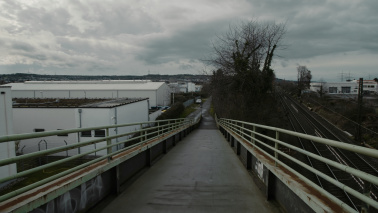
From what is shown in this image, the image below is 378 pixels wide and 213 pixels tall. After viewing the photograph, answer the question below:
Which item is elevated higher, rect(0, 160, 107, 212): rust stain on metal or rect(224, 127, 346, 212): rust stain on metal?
rect(0, 160, 107, 212): rust stain on metal

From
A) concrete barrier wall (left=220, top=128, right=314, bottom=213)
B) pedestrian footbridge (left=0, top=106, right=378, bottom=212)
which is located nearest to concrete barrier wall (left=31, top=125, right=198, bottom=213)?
pedestrian footbridge (left=0, top=106, right=378, bottom=212)

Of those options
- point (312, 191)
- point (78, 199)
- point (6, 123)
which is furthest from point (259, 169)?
point (6, 123)

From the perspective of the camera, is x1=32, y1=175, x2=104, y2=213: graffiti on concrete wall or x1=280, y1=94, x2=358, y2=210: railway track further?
x1=280, y1=94, x2=358, y2=210: railway track

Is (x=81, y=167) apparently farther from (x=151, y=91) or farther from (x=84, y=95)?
(x=84, y=95)

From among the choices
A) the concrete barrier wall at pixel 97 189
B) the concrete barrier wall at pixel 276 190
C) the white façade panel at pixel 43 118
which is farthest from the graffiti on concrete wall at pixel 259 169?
the white façade panel at pixel 43 118

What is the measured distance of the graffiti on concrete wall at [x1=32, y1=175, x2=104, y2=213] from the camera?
9.41ft

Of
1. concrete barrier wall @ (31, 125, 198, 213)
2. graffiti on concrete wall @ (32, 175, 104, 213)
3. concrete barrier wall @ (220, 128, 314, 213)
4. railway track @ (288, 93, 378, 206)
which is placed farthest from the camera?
railway track @ (288, 93, 378, 206)

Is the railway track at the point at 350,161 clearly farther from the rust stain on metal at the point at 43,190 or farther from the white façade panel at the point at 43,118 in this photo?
the white façade panel at the point at 43,118

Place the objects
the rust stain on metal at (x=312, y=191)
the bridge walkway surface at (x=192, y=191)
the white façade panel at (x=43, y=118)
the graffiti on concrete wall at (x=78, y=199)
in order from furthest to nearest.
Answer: the white façade panel at (x=43, y=118) → the bridge walkway surface at (x=192, y=191) → the graffiti on concrete wall at (x=78, y=199) → the rust stain on metal at (x=312, y=191)

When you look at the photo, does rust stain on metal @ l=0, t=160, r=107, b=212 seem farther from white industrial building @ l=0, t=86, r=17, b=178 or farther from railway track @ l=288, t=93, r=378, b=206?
white industrial building @ l=0, t=86, r=17, b=178

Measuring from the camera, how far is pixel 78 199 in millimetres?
3381

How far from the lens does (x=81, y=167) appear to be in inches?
143

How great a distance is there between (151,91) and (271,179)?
48.6 metres

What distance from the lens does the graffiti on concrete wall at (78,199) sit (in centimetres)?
287
